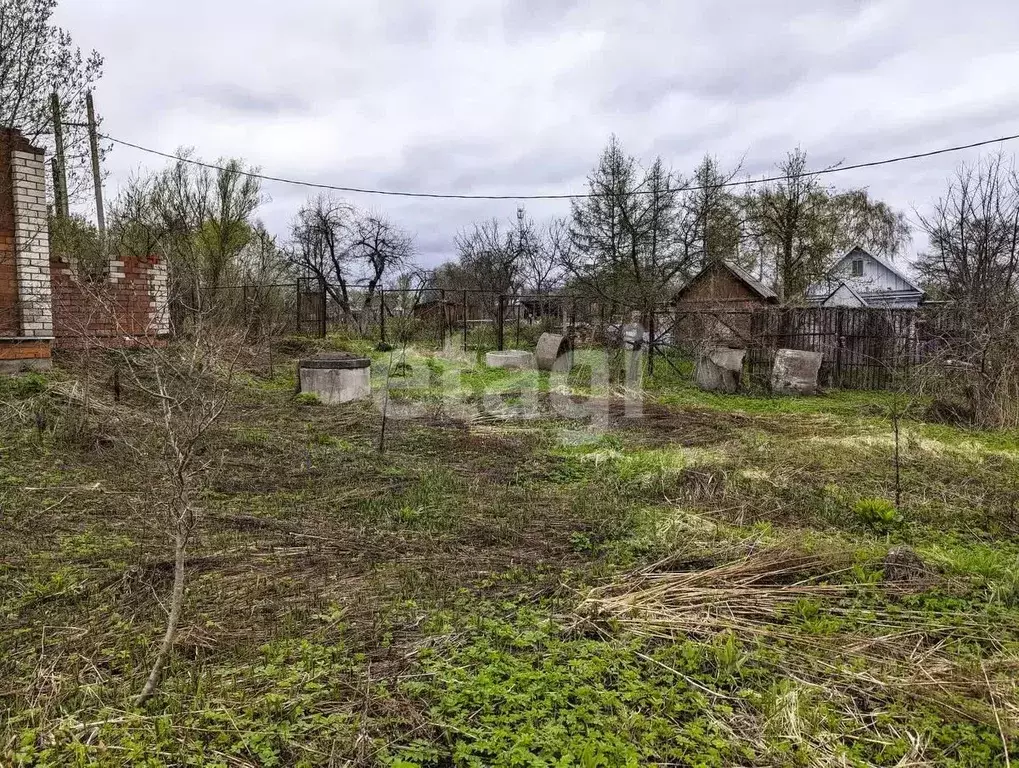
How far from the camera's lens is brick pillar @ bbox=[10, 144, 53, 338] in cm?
886

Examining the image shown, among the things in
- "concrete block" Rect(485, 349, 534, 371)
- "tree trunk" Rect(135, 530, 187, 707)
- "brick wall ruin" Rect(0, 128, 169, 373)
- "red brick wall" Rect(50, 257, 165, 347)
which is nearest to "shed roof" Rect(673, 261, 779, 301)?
"concrete block" Rect(485, 349, 534, 371)

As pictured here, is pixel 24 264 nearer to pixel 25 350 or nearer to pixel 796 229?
pixel 25 350

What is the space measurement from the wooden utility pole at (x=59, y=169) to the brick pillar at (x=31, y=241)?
7.20 feet

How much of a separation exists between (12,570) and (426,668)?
253 cm

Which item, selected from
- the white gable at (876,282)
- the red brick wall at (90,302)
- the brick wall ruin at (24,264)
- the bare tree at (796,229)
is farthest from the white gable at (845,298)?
the brick wall ruin at (24,264)

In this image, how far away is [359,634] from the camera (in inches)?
117

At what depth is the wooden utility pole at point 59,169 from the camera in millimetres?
10609

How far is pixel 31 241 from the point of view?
8.89 m

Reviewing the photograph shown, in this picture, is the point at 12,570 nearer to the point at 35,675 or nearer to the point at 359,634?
the point at 35,675

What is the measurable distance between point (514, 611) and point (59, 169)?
1551 cm

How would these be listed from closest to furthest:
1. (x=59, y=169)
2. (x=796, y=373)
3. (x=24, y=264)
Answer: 1. (x=24, y=264)
2. (x=796, y=373)
3. (x=59, y=169)

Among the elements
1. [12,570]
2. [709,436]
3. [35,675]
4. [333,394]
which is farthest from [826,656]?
[333,394]

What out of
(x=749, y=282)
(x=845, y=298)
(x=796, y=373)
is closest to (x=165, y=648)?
(x=796, y=373)

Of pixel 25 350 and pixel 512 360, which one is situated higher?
pixel 25 350
